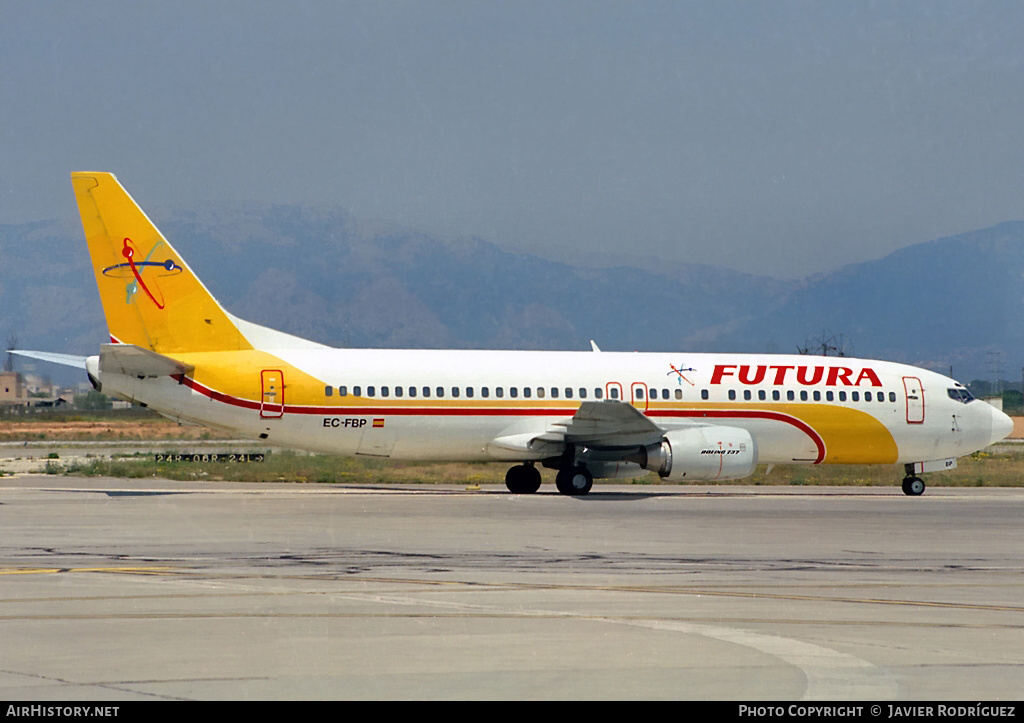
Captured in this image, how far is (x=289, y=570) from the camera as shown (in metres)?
14.6

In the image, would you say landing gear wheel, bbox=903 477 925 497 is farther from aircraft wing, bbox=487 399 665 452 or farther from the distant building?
the distant building

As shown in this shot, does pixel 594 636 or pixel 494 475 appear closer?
pixel 594 636

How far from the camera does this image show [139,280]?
2917 cm

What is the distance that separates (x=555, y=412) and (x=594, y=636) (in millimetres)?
20891

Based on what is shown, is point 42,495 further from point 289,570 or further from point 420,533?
point 289,570

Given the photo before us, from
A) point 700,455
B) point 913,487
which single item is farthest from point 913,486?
point 700,455

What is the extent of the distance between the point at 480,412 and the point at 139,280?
804 centimetres

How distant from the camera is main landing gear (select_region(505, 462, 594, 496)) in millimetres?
30500

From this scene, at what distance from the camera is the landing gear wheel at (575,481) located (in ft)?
99.9

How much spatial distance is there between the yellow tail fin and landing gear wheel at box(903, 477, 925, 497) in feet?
54.4

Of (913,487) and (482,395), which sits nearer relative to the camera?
(482,395)

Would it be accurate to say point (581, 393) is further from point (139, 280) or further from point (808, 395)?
point (139, 280)

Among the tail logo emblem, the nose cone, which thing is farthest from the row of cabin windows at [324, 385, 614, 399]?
the nose cone

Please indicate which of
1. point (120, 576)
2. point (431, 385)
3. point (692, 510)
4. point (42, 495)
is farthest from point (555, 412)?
point (120, 576)
